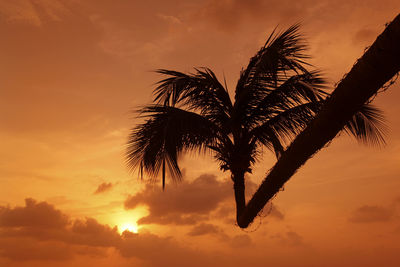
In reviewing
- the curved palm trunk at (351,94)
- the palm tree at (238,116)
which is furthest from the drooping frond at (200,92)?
the curved palm trunk at (351,94)

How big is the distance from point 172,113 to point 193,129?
22.3 inches

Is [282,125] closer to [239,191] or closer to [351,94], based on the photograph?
[239,191]

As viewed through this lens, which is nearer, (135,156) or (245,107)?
(245,107)

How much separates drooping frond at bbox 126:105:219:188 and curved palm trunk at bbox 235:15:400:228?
3168 millimetres

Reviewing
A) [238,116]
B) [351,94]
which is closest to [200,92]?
[238,116]

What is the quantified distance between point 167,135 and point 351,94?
510cm

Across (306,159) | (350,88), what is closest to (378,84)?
(350,88)

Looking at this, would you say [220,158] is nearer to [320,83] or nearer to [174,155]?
[174,155]

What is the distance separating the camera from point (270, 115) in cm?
830

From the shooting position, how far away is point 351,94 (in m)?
3.18

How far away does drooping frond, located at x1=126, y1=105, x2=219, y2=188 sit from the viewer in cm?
789

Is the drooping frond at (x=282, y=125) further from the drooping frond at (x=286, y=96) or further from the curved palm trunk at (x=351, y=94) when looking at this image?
the curved palm trunk at (x=351, y=94)

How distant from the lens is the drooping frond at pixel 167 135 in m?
7.89

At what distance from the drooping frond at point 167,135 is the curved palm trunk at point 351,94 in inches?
125
